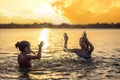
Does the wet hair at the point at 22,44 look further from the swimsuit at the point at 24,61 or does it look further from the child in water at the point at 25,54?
the swimsuit at the point at 24,61

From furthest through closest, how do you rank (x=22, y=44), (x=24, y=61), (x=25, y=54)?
(x=24, y=61) → (x=25, y=54) → (x=22, y=44)

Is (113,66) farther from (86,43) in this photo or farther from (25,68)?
(25,68)

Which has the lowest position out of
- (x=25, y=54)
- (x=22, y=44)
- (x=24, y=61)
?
(x=24, y=61)

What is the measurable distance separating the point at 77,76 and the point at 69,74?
639 mm

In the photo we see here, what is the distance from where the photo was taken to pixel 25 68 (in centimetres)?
1923

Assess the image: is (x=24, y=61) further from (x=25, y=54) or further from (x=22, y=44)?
(x=22, y=44)

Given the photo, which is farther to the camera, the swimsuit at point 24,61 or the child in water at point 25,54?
the swimsuit at point 24,61

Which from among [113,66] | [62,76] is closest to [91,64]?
[113,66]

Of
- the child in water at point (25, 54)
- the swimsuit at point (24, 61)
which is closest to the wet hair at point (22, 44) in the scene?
the child in water at point (25, 54)

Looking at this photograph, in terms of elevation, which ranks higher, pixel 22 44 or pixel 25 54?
pixel 22 44

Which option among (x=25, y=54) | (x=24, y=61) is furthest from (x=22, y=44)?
(x=24, y=61)

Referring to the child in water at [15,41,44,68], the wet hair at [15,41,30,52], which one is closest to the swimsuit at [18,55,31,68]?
the child in water at [15,41,44,68]

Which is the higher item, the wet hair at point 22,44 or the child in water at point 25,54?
the wet hair at point 22,44

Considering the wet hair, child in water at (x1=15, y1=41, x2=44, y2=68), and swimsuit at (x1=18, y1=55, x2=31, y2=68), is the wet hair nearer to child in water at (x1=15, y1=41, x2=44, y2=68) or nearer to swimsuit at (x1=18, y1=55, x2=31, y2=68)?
child in water at (x1=15, y1=41, x2=44, y2=68)
